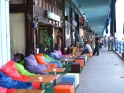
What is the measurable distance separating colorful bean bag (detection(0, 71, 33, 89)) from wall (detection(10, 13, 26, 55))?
4468mm

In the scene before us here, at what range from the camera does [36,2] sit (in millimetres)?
11359

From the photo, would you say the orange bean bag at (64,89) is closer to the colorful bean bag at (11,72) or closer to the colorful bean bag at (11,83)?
the colorful bean bag at (11,83)

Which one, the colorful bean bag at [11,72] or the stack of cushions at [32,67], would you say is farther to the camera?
the stack of cushions at [32,67]

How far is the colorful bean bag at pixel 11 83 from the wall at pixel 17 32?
176 inches

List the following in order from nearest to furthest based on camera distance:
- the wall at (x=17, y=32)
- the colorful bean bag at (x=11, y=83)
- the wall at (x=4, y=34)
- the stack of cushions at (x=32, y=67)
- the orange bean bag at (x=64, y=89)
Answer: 1. the orange bean bag at (x=64, y=89)
2. the colorful bean bag at (x=11, y=83)
3. the wall at (x=4, y=34)
4. the stack of cushions at (x=32, y=67)
5. the wall at (x=17, y=32)

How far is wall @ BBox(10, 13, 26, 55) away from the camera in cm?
1078

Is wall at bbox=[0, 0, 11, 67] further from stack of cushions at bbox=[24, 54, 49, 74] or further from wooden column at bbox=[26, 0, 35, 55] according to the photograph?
wooden column at bbox=[26, 0, 35, 55]

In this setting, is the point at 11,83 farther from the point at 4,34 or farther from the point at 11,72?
the point at 4,34

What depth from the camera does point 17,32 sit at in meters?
10.9

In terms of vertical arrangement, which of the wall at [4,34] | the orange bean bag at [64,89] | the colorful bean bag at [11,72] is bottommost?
the orange bean bag at [64,89]

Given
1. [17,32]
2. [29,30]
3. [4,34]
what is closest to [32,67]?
[29,30]

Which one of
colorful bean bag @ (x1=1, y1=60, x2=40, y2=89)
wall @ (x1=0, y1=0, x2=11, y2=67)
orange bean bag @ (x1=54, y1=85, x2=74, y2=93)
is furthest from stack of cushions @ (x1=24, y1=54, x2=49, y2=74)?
orange bean bag @ (x1=54, y1=85, x2=74, y2=93)

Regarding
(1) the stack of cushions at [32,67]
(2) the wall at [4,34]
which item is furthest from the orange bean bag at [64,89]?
(1) the stack of cushions at [32,67]

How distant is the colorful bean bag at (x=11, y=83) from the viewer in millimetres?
6039
